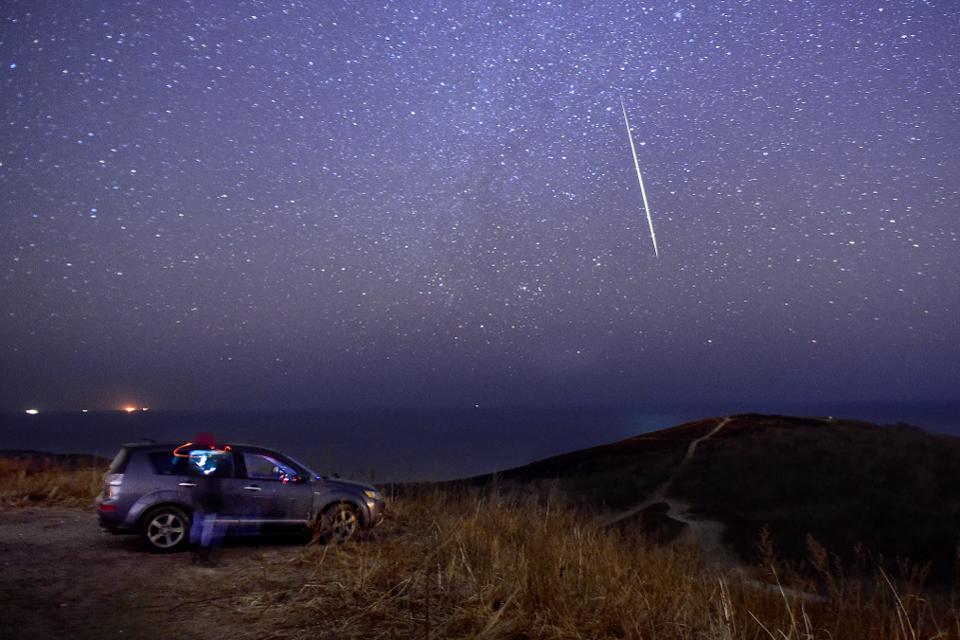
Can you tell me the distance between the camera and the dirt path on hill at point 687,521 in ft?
75.2

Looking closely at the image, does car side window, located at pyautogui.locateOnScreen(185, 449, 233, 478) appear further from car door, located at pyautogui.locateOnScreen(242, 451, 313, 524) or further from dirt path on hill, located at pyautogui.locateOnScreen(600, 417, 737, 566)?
dirt path on hill, located at pyautogui.locateOnScreen(600, 417, 737, 566)

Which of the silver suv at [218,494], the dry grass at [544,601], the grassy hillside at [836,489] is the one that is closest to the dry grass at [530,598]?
the dry grass at [544,601]

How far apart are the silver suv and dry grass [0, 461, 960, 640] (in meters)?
2.23

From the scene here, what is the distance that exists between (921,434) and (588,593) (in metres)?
42.6

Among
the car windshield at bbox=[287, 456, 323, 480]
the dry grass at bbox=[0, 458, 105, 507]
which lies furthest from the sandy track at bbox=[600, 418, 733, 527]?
the dry grass at bbox=[0, 458, 105, 507]

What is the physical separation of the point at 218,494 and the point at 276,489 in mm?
886

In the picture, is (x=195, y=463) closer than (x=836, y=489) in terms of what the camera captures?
Yes

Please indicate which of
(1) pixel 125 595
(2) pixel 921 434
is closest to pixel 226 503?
(1) pixel 125 595

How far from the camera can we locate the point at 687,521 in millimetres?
28406

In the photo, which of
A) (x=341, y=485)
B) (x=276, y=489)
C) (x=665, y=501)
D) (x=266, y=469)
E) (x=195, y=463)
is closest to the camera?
(x=195, y=463)

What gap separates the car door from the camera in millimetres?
11953

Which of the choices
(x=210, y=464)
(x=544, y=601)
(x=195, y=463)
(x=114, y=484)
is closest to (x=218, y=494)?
(x=210, y=464)

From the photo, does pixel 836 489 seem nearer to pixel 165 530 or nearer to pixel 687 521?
pixel 687 521

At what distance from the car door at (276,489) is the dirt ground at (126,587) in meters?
0.45
